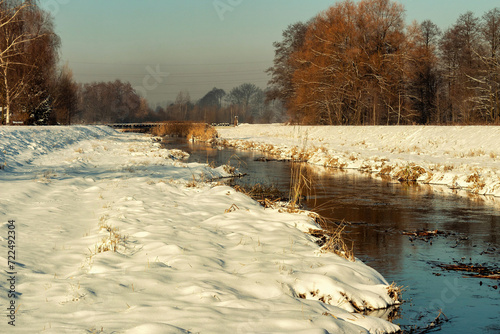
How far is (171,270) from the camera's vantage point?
5.40 metres

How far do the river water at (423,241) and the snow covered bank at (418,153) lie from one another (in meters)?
1.43

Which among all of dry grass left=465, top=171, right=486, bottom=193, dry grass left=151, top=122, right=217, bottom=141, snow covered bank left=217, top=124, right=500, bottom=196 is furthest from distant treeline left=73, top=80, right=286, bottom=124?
dry grass left=465, top=171, right=486, bottom=193

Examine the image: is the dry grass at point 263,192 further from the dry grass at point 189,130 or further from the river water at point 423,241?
the dry grass at point 189,130

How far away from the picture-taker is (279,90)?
189 feet

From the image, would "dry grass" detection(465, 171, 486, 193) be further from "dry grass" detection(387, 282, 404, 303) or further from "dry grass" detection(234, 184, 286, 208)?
"dry grass" detection(387, 282, 404, 303)

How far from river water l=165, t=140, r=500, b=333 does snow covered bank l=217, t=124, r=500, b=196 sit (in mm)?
1432

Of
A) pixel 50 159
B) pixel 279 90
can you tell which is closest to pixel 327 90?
pixel 279 90

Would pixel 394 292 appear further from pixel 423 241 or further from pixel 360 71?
pixel 360 71

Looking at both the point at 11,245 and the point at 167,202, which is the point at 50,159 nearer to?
the point at 167,202

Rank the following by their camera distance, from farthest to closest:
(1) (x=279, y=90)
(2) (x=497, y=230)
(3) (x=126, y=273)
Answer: (1) (x=279, y=90) → (2) (x=497, y=230) → (3) (x=126, y=273)

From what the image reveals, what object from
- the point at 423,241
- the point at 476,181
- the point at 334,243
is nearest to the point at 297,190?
the point at 334,243

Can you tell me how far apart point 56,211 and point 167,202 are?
228 cm

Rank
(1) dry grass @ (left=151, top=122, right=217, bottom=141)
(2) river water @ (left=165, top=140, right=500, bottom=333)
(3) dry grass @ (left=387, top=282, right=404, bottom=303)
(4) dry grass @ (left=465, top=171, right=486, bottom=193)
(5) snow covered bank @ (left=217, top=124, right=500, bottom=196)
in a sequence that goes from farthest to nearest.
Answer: (1) dry grass @ (left=151, top=122, right=217, bottom=141)
(5) snow covered bank @ (left=217, top=124, right=500, bottom=196)
(4) dry grass @ (left=465, top=171, right=486, bottom=193)
(3) dry grass @ (left=387, top=282, right=404, bottom=303)
(2) river water @ (left=165, top=140, right=500, bottom=333)

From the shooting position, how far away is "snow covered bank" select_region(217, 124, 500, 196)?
15289 mm
